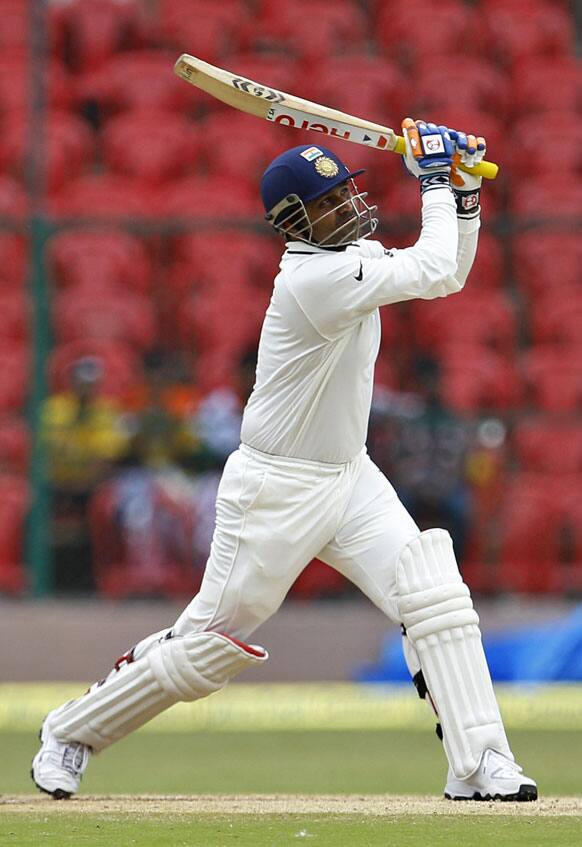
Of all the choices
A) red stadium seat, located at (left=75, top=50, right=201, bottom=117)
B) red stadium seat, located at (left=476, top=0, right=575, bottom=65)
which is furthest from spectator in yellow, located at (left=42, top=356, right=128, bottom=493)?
red stadium seat, located at (left=476, top=0, right=575, bottom=65)

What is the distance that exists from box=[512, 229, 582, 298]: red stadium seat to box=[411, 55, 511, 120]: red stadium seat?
1.45 metres

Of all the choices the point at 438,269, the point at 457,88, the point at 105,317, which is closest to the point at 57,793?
the point at 438,269

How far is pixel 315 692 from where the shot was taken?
852 centimetres

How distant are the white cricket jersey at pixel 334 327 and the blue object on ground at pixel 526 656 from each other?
394cm

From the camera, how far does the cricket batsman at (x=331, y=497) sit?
4.62 meters

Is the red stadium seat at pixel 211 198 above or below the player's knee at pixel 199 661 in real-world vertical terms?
above

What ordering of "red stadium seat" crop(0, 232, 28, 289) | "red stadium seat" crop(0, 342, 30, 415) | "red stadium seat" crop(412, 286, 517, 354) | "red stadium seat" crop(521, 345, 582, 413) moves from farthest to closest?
"red stadium seat" crop(412, 286, 517, 354), "red stadium seat" crop(0, 232, 28, 289), "red stadium seat" crop(521, 345, 582, 413), "red stadium seat" crop(0, 342, 30, 415)

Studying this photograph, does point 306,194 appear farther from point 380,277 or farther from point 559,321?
point 559,321

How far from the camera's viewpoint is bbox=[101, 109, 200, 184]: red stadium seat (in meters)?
11.0

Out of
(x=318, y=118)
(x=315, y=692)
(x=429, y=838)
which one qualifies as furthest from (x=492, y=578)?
(x=429, y=838)

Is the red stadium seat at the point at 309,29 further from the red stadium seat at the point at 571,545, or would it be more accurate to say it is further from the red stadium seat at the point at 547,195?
the red stadium seat at the point at 571,545

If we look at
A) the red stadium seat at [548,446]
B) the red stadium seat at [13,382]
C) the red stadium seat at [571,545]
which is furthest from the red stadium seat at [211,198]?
the red stadium seat at [571,545]

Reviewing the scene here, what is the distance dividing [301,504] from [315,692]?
3.97m

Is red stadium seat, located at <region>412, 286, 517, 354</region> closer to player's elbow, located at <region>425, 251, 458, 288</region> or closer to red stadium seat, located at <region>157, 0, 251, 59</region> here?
red stadium seat, located at <region>157, 0, 251, 59</region>
